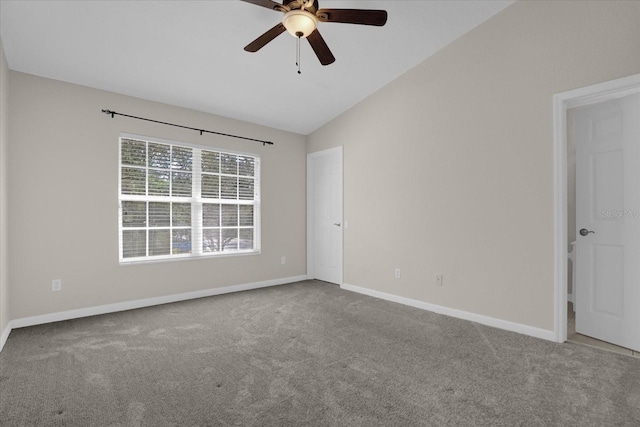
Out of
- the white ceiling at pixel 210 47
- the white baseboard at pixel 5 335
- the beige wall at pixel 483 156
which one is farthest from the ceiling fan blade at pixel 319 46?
the white baseboard at pixel 5 335

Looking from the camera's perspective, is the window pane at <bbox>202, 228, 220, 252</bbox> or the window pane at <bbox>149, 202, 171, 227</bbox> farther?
the window pane at <bbox>202, 228, 220, 252</bbox>

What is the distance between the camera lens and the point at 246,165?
16.5ft

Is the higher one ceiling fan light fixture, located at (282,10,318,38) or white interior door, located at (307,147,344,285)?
ceiling fan light fixture, located at (282,10,318,38)

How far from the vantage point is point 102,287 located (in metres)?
3.78

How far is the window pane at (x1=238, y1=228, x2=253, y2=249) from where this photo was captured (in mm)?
5004

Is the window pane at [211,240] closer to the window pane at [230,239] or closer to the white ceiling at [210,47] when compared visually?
the window pane at [230,239]

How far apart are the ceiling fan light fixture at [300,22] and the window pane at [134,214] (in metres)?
2.83

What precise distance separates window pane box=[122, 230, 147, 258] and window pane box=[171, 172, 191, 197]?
635 millimetres

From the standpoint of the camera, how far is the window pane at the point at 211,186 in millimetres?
4586

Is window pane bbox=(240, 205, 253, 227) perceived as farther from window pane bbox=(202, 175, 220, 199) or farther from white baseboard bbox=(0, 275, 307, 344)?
white baseboard bbox=(0, 275, 307, 344)

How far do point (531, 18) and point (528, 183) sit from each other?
1.53 metres

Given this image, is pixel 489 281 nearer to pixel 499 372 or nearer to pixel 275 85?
pixel 499 372

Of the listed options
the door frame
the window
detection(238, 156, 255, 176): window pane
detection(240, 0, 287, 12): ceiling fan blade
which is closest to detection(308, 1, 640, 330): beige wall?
the door frame

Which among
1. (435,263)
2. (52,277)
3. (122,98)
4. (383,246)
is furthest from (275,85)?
(52,277)
